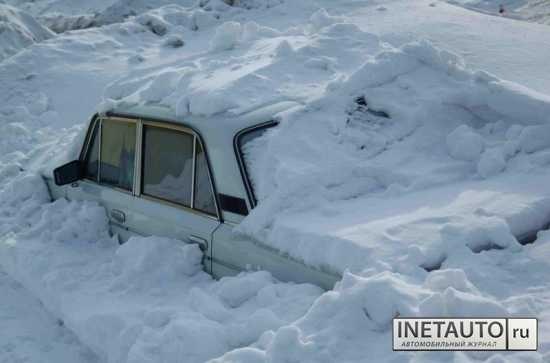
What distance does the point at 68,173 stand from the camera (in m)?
4.99

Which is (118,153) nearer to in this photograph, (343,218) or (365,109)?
(365,109)

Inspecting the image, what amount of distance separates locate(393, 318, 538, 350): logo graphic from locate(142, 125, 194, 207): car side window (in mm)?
1935

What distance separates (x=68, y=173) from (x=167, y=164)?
1.25 m

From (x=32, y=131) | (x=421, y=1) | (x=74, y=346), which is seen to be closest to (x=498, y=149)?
(x=74, y=346)

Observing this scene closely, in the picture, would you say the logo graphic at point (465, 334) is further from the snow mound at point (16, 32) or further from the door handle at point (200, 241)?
the snow mound at point (16, 32)

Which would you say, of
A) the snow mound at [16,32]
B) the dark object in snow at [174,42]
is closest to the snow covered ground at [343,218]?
the dark object in snow at [174,42]

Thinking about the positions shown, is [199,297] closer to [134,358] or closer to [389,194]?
[134,358]

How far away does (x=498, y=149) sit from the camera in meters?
3.82

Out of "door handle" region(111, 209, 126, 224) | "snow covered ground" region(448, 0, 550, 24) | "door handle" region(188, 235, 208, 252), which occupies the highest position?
"door handle" region(188, 235, 208, 252)

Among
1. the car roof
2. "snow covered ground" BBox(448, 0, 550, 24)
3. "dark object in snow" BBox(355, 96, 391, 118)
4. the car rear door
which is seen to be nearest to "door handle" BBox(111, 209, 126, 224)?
the car rear door

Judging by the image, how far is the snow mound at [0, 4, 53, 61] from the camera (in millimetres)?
12164

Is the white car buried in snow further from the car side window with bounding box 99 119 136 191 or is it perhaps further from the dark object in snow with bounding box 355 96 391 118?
the dark object in snow with bounding box 355 96 391 118

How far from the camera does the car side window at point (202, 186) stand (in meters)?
3.81

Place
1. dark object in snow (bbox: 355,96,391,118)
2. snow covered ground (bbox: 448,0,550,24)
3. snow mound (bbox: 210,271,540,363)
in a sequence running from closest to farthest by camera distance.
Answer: snow mound (bbox: 210,271,540,363) < dark object in snow (bbox: 355,96,391,118) < snow covered ground (bbox: 448,0,550,24)
